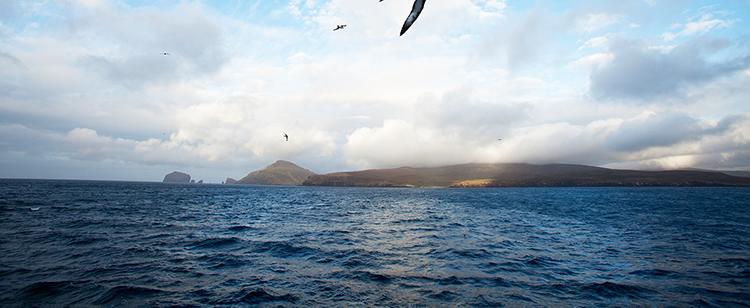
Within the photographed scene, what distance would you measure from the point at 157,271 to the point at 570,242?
3092 centimetres

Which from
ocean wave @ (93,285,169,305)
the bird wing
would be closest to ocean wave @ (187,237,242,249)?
ocean wave @ (93,285,169,305)

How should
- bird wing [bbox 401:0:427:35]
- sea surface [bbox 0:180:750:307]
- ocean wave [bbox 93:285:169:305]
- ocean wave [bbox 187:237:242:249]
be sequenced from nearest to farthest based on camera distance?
bird wing [bbox 401:0:427:35]
ocean wave [bbox 93:285:169:305]
sea surface [bbox 0:180:750:307]
ocean wave [bbox 187:237:242:249]

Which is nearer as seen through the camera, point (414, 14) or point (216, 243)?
point (414, 14)

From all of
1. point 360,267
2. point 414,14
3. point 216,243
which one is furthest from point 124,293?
point 414,14

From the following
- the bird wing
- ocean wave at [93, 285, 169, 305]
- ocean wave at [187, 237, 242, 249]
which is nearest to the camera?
the bird wing

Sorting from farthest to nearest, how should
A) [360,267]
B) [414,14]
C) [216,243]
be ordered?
[216,243] → [360,267] → [414,14]

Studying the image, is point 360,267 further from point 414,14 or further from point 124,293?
point 414,14

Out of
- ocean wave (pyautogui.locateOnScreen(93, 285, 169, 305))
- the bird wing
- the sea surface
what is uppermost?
the bird wing

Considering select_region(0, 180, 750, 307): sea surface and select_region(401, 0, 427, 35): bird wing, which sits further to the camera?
select_region(0, 180, 750, 307): sea surface

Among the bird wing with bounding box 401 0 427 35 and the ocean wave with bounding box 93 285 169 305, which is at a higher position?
the bird wing with bounding box 401 0 427 35

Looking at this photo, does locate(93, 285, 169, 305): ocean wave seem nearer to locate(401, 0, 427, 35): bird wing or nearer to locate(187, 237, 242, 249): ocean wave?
locate(187, 237, 242, 249): ocean wave

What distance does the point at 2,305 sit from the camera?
14.1 metres

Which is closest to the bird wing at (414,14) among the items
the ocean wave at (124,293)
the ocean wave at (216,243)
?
the ocean wave at (124,293)

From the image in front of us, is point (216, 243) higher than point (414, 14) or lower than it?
lower
